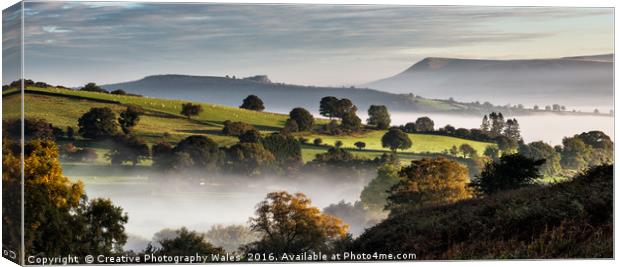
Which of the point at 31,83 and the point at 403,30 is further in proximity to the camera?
the point at 403,30

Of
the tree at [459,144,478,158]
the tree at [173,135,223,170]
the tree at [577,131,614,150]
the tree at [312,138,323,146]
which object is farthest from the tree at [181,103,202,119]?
the tree at [577,131,614,150]

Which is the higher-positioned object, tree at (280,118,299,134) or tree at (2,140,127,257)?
tree at (280,118,299,134)

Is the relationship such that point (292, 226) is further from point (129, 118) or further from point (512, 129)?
point (512, 129)

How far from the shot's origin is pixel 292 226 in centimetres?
2669

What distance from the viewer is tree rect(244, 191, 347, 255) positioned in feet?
87.1

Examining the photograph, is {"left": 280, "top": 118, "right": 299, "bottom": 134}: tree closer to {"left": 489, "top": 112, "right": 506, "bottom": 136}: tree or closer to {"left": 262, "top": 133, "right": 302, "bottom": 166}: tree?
{"left": 262, "top": 133, "right": 302, "bottom": 166}: tree

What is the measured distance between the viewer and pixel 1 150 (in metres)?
25.8

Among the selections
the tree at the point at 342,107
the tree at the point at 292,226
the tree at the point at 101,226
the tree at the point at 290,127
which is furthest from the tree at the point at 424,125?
the tree at the point at 101,226

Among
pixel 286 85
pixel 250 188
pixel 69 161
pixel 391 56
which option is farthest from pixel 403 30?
pixel 69 161

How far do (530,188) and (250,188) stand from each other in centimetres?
544

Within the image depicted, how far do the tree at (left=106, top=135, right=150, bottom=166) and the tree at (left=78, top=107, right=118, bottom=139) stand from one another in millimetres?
214

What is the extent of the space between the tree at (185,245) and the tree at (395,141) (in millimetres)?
3912

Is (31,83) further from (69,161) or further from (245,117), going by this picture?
(245,117)

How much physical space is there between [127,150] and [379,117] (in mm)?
4944
